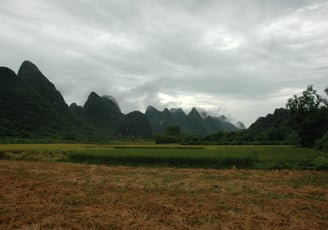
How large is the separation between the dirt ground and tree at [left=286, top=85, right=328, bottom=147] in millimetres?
22892

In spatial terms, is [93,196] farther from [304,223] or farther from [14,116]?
[14,116]

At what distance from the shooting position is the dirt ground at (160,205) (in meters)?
5.17

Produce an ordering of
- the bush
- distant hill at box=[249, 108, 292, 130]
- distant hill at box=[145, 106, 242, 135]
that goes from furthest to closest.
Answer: distant hill at box=[145, 106, 242, 135]
distant hill at box=[249, 108, 292, 130]
the bush

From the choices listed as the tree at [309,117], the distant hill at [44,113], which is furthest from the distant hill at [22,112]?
the tree at [309,117]

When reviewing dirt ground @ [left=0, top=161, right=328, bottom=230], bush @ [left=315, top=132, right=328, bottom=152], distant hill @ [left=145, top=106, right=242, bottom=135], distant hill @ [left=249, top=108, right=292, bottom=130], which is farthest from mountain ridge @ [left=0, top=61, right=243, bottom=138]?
dirt ground @ [left=0, top=161, right=328, bottom=230]

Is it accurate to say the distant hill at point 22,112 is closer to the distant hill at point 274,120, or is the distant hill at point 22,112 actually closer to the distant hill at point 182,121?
the distant hill at point 274,120

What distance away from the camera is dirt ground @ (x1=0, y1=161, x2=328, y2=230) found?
17.0ft

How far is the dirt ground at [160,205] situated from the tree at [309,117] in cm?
2289

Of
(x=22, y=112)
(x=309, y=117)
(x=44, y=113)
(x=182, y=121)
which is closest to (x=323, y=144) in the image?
(x=309, y=117)

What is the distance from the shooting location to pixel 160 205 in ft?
21.0

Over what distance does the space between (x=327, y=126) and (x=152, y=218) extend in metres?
30.2

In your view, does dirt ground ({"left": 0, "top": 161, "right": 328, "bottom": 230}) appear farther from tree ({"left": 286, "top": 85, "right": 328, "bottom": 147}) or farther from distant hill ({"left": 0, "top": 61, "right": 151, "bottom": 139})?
distant hill ({"left": 0, "top": 61, "right": 151, "bottom": 139})

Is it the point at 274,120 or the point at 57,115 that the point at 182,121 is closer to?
the point at 274,120

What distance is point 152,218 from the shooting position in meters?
5.48
